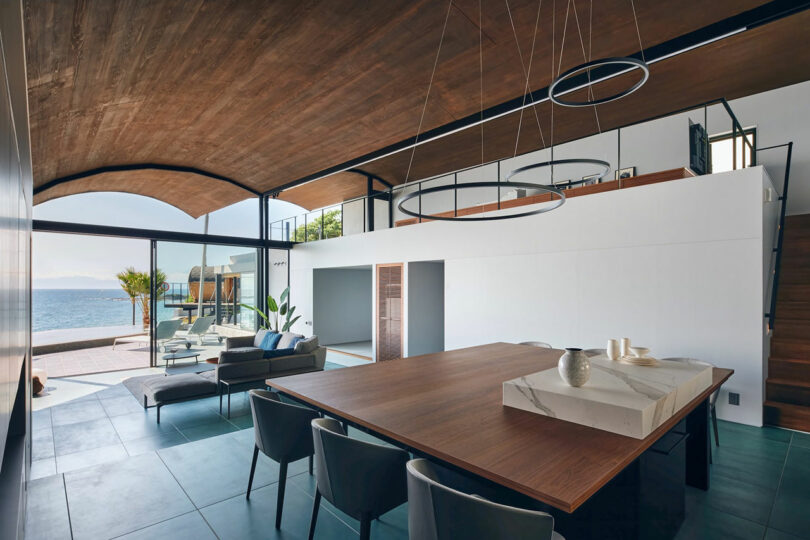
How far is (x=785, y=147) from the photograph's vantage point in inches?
231

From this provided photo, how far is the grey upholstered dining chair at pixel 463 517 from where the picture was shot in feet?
4.28

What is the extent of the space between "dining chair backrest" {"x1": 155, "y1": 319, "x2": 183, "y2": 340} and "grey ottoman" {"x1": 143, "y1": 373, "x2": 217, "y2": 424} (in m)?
3.07

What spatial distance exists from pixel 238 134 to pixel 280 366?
384 cm

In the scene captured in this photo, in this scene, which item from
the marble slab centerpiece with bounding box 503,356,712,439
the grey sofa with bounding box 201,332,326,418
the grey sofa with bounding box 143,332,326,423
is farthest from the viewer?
the grey sofa with bounding box 201,332,326,418

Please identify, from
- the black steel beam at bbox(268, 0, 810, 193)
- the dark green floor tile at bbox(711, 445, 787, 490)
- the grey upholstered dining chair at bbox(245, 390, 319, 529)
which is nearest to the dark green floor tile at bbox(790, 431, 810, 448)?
the dark green floor tile at bbox(711, 445, 787, 490)

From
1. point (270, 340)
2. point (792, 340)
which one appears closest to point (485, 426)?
point (792, 340)

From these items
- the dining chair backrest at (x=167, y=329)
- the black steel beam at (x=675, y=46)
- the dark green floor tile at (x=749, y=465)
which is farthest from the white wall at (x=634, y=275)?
the dining chair backrest at (x=167, y=329)

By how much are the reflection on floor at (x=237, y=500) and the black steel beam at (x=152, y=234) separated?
4887 millimetres

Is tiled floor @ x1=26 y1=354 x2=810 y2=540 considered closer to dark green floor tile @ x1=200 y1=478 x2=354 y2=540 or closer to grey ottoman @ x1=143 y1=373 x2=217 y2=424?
dark green floor tile @ x1=200 y1=478 x2=354 y2=540

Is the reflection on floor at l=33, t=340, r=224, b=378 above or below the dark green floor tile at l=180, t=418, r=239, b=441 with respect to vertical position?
below

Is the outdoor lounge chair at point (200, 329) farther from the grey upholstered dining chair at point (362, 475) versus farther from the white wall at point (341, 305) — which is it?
the grey upholstered dining chair at point (362, 475)

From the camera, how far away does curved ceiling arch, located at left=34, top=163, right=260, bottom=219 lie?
7305 mm

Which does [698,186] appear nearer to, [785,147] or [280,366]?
[785,147]

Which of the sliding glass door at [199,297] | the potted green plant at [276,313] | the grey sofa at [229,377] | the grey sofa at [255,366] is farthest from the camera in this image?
the potted green plant at [276,313]
